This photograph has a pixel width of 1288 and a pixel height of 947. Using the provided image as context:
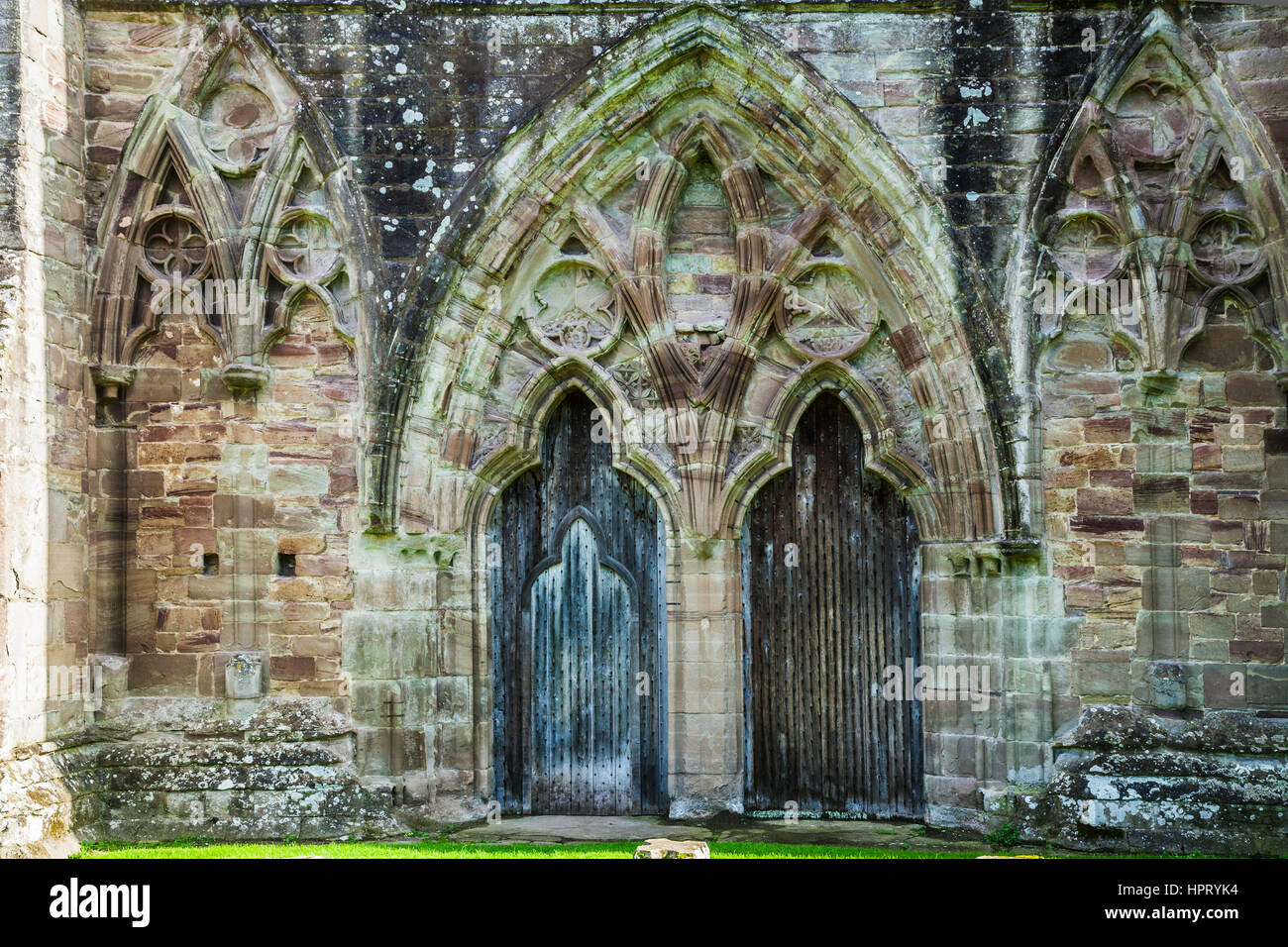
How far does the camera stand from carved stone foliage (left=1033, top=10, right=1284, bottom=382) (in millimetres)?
7723

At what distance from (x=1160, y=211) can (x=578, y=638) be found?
4.97 m

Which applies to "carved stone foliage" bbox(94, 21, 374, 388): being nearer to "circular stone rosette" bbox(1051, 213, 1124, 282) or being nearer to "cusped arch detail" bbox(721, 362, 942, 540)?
"cusped arch detail" bbox(721, 362, 942, 540)

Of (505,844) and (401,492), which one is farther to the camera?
(401,492)

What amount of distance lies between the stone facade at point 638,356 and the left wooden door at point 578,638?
26cm

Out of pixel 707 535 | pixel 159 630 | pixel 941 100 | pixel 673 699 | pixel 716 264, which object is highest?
pixel 941 100

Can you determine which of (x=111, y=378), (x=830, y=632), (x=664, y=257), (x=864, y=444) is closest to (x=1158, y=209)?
(x=864, y=444)

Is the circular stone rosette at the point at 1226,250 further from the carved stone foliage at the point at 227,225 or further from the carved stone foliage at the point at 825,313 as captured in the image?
the carved stone foliage at the point at 227,225

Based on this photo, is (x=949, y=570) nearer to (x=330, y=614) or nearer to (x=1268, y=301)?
(x=1268, y=301)

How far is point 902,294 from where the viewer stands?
26.7ft

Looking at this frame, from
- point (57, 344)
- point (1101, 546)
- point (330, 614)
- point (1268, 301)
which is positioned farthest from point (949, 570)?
point (57, 344)

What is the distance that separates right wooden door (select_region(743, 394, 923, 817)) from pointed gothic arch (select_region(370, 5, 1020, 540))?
1.51 feet

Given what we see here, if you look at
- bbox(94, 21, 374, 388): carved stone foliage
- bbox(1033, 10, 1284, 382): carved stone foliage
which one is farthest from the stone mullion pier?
bbox(94, 21, 374, 388): carved stone foliage

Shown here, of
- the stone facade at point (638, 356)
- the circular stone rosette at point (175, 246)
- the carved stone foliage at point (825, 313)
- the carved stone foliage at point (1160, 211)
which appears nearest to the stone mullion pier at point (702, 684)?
the stone facade at point (638, 356)

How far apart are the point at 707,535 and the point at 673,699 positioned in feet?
3.88
